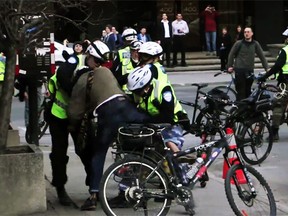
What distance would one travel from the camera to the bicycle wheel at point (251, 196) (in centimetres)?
584

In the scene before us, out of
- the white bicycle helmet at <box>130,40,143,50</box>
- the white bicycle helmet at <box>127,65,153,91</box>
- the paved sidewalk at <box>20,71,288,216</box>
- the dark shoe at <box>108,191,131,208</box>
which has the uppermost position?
the white bicycle helmet at <box>130,40,143,50</box>

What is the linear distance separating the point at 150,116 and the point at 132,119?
187mm

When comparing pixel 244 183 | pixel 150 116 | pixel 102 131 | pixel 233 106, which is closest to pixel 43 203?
pixel 102 131

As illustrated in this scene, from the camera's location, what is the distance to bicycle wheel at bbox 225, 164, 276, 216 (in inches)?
230

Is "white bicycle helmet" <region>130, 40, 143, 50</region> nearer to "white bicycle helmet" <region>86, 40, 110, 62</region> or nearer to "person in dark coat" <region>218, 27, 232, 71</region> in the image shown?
Answer: "white bicycle helmet" <region>86, 40, 110, 62</region>

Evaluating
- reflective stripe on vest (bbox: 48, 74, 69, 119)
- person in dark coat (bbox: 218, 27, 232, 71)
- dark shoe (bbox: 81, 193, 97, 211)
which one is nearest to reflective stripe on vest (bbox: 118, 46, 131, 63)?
reflective stripe on vest (bbox: 48, 74, 69, 119)

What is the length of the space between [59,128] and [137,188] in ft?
4.75

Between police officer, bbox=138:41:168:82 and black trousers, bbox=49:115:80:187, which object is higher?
→ police officer, bbox=138:41:168:82

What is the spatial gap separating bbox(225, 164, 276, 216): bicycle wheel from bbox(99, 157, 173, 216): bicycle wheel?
628mm

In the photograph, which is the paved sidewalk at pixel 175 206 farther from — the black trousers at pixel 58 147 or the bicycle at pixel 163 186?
the bicycle at pixel 163 186

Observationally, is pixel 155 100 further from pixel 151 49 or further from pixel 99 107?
pixel 151 49

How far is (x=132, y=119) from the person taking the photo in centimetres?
628

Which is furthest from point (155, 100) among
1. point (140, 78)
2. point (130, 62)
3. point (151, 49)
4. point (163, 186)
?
point (130, 62)

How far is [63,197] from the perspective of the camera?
683 cm
